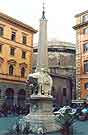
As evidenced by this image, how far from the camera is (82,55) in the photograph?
40.1 meters

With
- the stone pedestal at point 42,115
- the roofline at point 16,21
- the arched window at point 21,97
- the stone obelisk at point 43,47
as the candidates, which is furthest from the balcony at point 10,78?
the stone pedestal at point 42,115

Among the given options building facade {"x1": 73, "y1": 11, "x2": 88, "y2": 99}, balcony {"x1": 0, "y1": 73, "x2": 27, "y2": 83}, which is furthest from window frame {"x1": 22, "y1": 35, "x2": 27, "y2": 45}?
building facade {"x1": 73, "y1": 11, "x2": 88, "y2": 99}

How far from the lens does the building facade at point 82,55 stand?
39344mm

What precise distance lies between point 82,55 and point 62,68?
13.5 m

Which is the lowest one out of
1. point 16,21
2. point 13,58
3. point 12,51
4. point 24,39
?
point 13,58

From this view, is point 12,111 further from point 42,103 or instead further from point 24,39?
point 42,103

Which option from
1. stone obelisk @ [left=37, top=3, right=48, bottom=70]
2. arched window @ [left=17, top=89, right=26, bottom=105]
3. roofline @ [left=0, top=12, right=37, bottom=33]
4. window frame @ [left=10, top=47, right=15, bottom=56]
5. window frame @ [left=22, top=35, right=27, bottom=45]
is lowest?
arched window @ [left=17, top=89, right=26, bottom=105]

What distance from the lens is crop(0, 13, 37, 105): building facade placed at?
38594 millimetres

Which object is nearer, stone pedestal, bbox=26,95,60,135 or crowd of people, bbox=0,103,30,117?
stone pedestal, bbox=26,95,60,135

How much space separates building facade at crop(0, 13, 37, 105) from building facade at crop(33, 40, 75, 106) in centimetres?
729

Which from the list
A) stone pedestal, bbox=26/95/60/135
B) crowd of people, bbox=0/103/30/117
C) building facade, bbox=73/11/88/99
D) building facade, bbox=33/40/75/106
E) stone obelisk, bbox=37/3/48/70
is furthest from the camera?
building facade, bbox=33/40/75/106

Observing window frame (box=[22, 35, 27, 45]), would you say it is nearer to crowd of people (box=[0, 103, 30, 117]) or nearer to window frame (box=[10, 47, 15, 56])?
window frame (box=[10, 47, 15, 56])

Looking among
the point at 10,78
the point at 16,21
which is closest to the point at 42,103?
the point at 10,78

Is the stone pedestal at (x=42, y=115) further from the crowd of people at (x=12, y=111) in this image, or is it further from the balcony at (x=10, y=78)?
the balcony at (x=10, y=78)
